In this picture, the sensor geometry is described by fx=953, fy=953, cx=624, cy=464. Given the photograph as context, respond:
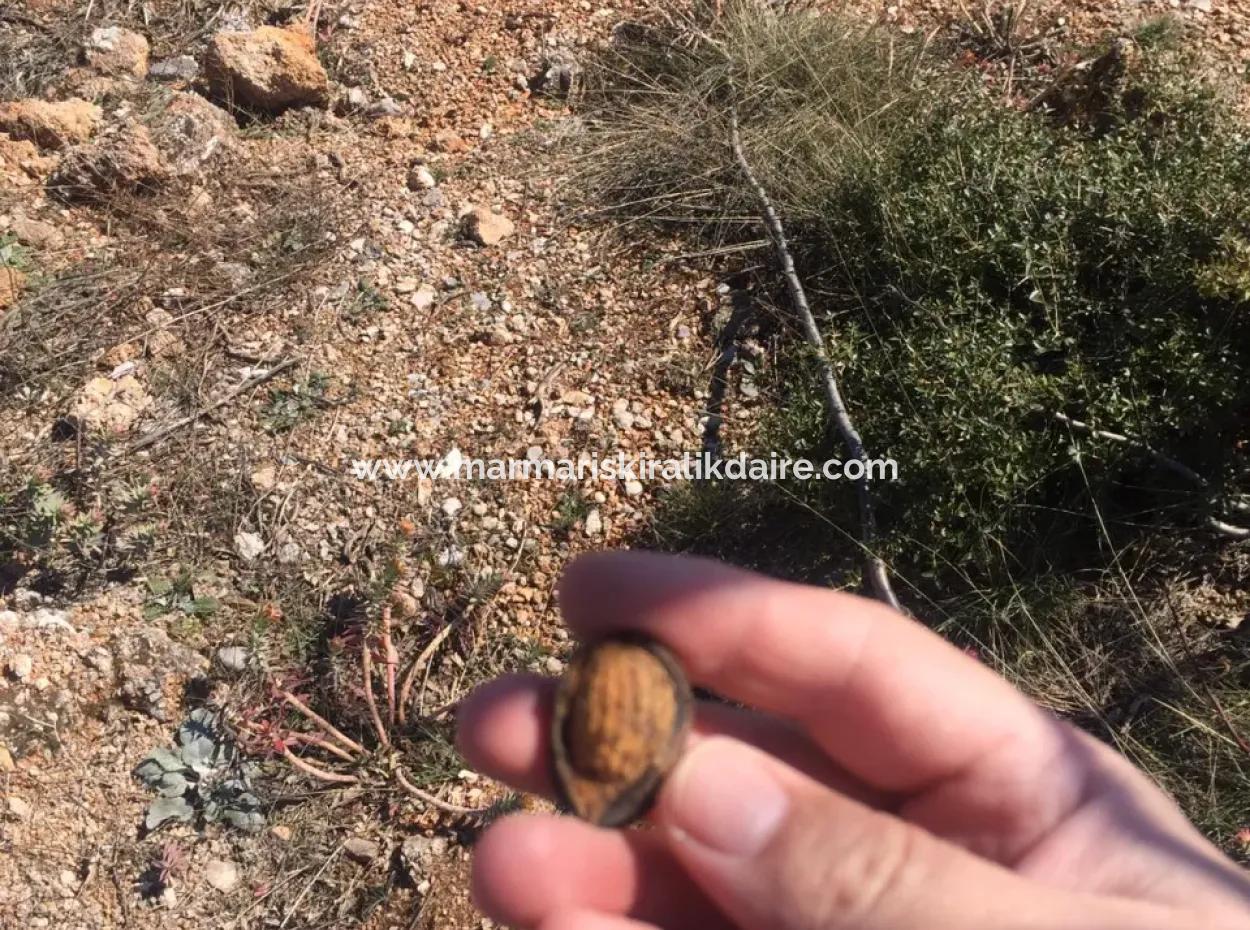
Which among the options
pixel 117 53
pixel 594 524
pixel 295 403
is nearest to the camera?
pixel 594 524

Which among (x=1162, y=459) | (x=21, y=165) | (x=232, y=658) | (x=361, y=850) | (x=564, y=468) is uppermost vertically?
(x=1162, y=459)

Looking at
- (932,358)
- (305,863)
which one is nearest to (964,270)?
(932,358)

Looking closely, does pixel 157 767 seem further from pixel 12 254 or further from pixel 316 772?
pixel 12 254

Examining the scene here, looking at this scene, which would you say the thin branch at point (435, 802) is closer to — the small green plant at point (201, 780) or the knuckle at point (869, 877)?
the small green plant at point (201, 780)

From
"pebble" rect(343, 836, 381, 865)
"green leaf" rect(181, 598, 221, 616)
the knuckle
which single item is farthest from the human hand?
"green leaf" rect(181, 598, 221, 616)

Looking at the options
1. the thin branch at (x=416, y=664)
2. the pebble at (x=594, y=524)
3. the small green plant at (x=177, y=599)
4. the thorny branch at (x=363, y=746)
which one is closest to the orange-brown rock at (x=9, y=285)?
the small green plant at (x=177, y=599)

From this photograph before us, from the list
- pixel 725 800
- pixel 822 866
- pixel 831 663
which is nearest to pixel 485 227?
pixel 831 663
